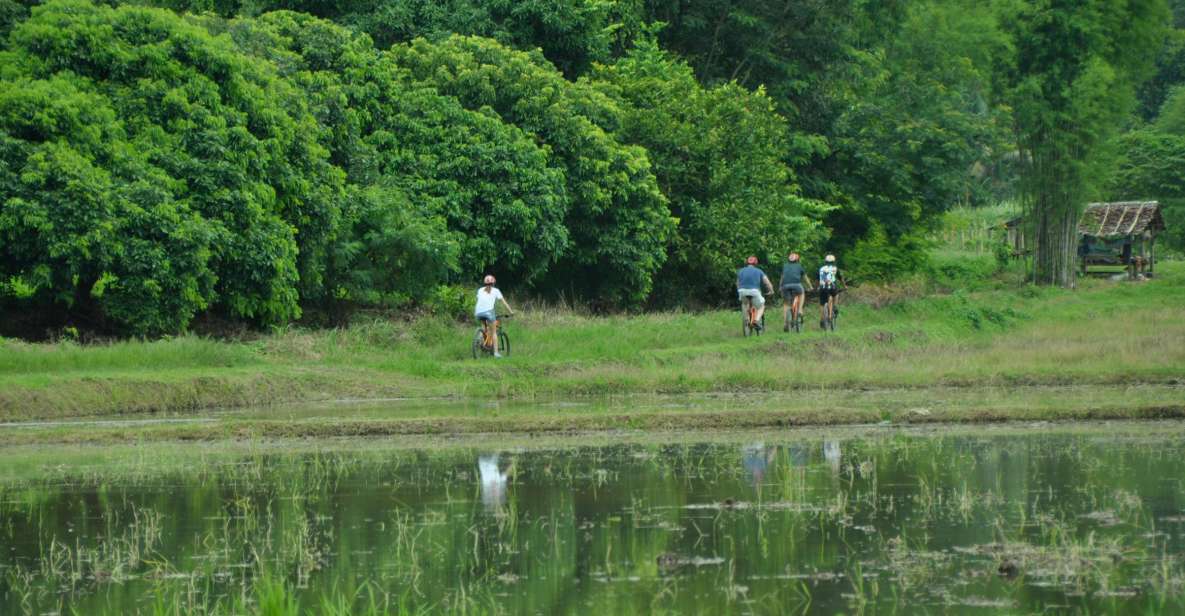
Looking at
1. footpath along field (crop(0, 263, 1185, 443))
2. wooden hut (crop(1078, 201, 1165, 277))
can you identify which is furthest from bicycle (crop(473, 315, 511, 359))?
wooden hut (crop(1078, 201, 1165, 277))

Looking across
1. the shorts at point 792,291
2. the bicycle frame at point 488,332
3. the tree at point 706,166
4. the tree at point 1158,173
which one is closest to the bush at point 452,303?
the bicycle frame at point 488,332

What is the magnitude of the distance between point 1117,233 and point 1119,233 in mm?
71

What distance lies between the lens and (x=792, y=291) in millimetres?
29828

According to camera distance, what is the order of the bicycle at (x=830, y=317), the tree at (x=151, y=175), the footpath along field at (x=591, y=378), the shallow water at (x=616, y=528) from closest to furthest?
1. the shallow water at (x=616, y=528)
2. the footpath along field at (x=591, y=378)
3. the tree at (x=151, y=175)
4. the bicycle at (x=830, y=317)

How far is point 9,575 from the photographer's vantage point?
898 centimetres

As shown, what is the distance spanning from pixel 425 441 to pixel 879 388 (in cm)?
799

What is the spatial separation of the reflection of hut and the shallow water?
133 ft

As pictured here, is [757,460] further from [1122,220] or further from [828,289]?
[1122,220]

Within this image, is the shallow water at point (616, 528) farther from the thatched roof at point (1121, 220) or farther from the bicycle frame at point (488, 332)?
the thatched roof at point (1121, 220)

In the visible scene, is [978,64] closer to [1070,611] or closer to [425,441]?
[425,441]

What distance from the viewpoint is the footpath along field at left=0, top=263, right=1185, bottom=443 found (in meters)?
17.1

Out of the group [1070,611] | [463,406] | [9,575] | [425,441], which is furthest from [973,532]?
[463,406]

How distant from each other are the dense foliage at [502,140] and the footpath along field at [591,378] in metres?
1.93

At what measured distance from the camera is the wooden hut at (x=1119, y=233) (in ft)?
175
